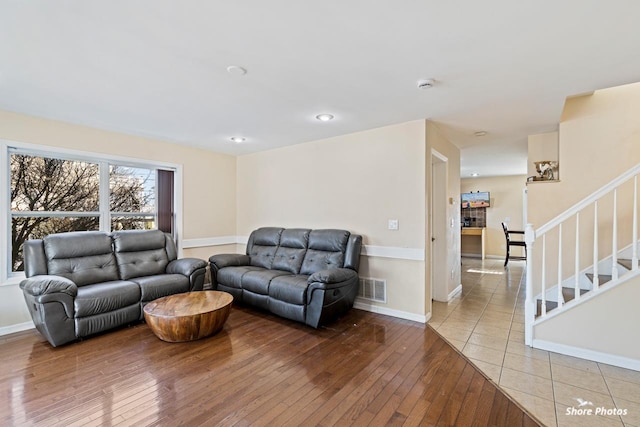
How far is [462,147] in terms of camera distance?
15.8 ft

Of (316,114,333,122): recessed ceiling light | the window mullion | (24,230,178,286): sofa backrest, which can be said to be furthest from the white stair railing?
the window mullion

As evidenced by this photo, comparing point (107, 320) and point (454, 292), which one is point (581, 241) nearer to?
point (454, 292)

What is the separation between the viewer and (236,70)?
2.25 metres

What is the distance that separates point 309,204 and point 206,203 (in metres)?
1.90

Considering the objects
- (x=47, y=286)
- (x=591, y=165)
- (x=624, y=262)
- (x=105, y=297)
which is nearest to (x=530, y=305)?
(x=624, y=262)

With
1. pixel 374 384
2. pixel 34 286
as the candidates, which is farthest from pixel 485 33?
pixel 34 286

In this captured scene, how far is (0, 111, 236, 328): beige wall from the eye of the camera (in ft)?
10.5

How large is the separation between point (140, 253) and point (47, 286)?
4.06 feet

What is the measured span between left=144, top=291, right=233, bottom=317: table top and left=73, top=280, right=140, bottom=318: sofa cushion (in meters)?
0.28

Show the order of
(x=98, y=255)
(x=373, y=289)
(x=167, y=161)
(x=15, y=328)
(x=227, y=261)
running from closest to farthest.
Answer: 1. (x=15, y=328)
2. (x=98, y=255)
3. (x=373, y=289)
4. (x=227, y=261)
5. (x=167, y=161)

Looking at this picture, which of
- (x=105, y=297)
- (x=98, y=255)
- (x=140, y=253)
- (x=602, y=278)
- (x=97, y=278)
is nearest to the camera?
(x=105, y=297)

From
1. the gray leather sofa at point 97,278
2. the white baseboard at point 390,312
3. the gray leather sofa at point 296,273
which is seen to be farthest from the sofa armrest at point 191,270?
the white baseboard at point 390,312

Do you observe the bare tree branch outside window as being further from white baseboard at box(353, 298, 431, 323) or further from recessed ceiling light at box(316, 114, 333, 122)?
white baseboard at box(353, 298, 431, 323)

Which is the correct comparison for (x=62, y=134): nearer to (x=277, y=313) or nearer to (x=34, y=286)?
(x=34, y=286)
